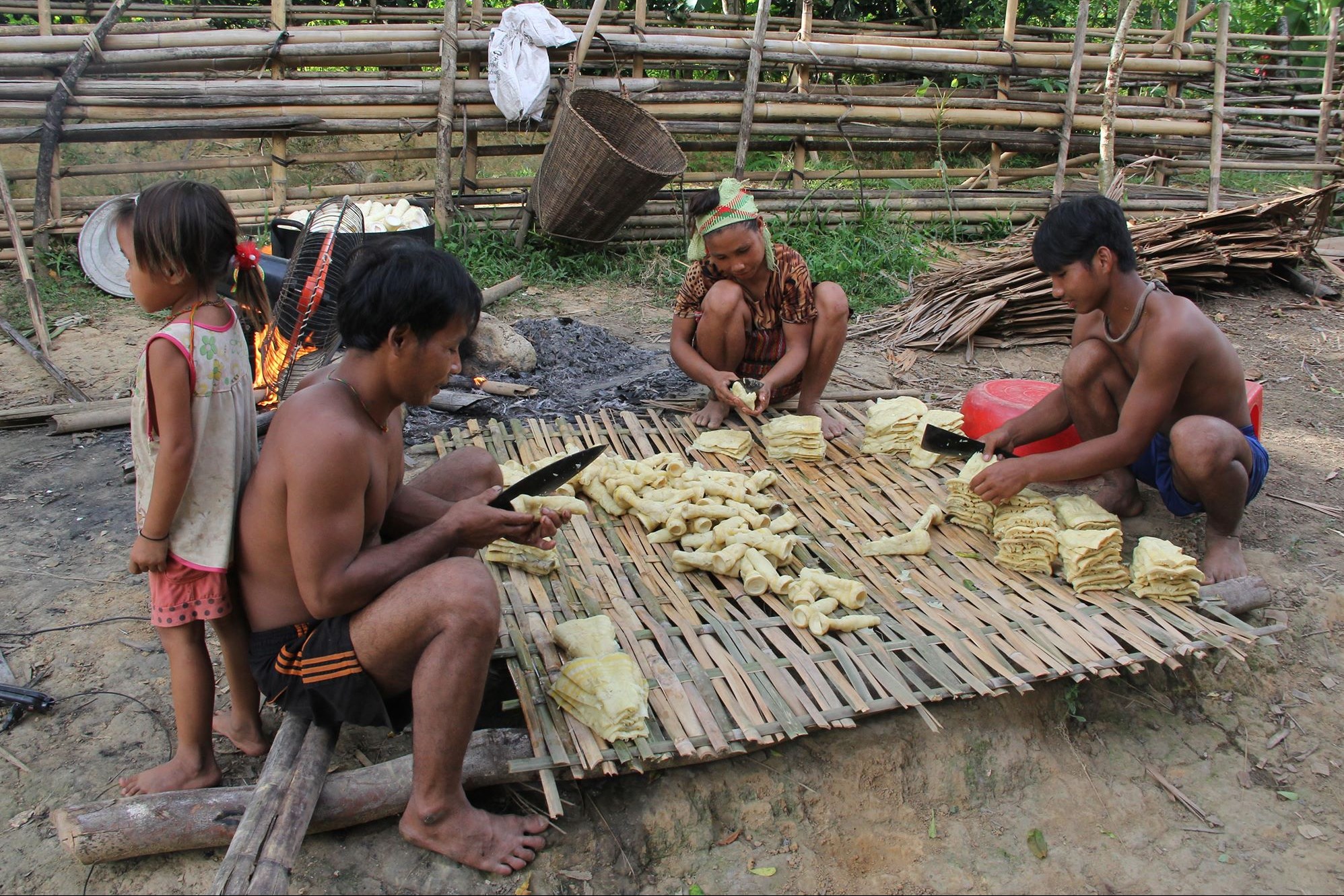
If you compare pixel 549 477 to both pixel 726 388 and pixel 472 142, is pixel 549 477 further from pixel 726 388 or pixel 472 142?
pixel 472 142

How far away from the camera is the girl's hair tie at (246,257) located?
2141mm

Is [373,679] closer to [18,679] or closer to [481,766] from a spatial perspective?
[481,766]

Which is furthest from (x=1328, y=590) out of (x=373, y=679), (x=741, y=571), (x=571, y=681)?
(x=373, y=679)

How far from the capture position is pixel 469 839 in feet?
6.52

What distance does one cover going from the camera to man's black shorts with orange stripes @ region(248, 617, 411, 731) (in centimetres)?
197

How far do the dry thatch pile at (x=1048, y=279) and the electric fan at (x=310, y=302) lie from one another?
347 cm

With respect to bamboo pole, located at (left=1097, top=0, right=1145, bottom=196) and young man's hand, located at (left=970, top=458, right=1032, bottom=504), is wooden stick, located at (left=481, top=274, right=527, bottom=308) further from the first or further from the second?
bamboo pole, located at (left=1097, top=0, right=1145, bottom=196)

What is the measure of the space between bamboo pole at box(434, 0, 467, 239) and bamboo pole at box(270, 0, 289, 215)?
45.1 inches

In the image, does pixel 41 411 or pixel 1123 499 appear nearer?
pixel 1123 499

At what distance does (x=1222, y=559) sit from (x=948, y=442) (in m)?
1.01

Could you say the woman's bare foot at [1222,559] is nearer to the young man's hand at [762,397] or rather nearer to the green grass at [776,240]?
the young man's hand at [762,397]

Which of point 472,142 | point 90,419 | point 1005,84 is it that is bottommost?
→ point 90,419

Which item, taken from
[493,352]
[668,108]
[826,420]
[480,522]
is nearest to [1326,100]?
[668,108]

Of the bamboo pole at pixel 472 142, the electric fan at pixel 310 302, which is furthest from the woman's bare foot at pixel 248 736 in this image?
the bamboo pole at pixel 472 142
